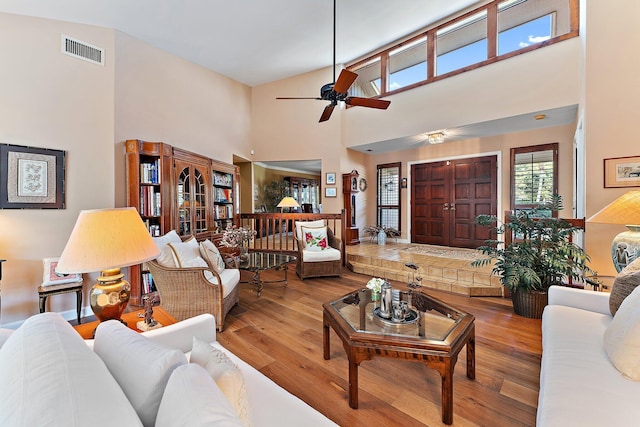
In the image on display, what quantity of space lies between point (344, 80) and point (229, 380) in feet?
8.95

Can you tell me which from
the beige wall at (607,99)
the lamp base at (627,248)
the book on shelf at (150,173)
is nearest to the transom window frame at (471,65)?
the beige wall at (607,99)

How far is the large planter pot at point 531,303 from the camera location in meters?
2.78

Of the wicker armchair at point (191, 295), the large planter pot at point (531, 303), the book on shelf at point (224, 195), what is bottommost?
the large planter pot at point (531, 303)

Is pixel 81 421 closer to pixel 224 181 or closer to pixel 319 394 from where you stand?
pixel 319 394

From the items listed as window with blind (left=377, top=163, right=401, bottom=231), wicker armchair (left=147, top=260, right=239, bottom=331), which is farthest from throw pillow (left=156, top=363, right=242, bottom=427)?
window with blind (left=377, top=163, right=401, bottom=231)

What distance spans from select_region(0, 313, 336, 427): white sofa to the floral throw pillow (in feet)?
11.6

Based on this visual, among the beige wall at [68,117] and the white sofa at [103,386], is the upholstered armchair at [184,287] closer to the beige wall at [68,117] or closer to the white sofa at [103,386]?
the beige wall at [68,117]

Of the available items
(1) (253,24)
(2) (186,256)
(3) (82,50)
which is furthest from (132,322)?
(1) (253,24)

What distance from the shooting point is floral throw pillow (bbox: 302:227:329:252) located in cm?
454

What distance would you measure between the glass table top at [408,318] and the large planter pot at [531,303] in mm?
1467

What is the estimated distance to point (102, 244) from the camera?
1.37 m

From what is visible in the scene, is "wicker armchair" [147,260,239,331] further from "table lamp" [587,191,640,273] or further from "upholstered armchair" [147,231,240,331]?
"table lamp" [587,191,640,273]

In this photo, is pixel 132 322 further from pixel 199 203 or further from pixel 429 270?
pixel 429 270

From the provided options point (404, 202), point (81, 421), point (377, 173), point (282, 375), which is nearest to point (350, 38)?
point (377, 173)
